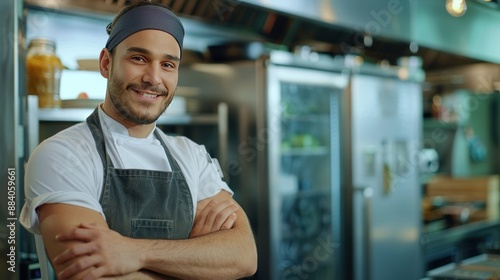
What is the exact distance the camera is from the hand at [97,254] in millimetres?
1100

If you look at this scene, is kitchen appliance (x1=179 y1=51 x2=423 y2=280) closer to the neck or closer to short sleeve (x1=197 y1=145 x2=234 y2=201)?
short sleeve (x1=197 y1=145 x2=234 y2=201)

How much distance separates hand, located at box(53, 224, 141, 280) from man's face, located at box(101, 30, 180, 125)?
0.79 feet

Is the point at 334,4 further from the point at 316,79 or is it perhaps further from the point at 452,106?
the point at 452,106

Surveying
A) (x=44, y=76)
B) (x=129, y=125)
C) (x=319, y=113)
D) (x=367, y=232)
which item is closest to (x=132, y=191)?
(x=129, y=125)

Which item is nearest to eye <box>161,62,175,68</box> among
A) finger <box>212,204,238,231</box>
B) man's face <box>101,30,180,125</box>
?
man's face <box>101,30,180,125</box>

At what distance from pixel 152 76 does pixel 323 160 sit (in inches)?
85.9

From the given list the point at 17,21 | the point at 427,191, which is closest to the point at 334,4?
the point at 17,21

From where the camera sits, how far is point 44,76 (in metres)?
1.80

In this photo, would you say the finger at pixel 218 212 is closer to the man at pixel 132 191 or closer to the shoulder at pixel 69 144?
the man at pixel 132 191

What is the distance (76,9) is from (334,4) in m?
1.06

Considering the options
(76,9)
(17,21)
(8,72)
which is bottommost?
(8,72)

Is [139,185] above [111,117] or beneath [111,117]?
beneath

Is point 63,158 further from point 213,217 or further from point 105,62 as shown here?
point 213,217

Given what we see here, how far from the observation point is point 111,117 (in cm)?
129
